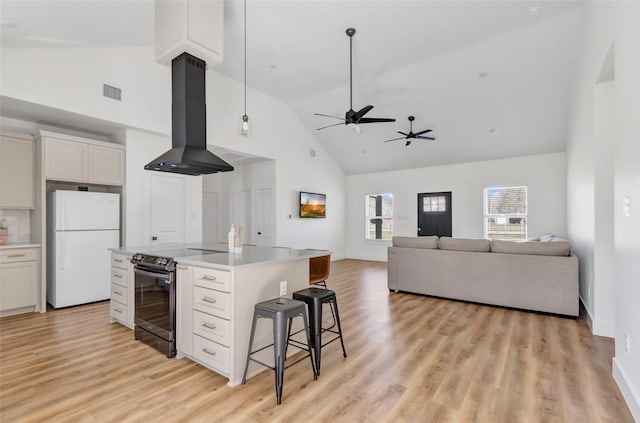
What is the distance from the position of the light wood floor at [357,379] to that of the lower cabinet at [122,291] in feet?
0.55

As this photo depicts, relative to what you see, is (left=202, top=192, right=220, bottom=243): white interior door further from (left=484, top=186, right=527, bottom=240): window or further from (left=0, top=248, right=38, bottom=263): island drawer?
(left=484, top=186, right=527, bottom=240): window

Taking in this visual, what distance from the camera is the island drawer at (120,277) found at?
11.6 feet

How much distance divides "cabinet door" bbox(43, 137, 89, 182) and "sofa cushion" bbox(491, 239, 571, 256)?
596 centimetres

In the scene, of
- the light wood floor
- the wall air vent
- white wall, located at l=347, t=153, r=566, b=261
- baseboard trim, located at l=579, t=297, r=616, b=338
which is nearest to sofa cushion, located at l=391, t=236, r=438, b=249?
the light wood floor

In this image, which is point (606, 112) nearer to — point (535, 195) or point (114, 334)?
point (535, 195)

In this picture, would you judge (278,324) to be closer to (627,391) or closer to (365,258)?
(627,391)

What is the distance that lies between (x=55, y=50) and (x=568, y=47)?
7055 millimetres

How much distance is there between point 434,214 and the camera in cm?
841

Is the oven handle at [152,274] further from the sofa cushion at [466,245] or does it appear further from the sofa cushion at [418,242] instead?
the sofa cushion at [466,245]

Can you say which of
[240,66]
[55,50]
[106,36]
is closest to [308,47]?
[240,66]

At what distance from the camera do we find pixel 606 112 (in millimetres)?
3205

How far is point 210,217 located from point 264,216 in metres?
1.69

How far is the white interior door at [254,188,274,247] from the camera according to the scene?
7.46m

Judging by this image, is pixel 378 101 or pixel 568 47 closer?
pixel 568 47
